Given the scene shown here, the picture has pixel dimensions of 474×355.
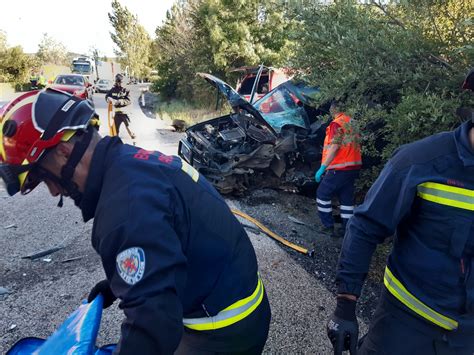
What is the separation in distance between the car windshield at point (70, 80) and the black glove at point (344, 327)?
2088 cm

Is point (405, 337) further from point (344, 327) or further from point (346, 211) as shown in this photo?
point (346, 211)

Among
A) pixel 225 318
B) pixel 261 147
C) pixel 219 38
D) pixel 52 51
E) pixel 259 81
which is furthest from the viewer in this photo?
pixel 52 51

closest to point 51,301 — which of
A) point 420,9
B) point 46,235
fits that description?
point 46,235

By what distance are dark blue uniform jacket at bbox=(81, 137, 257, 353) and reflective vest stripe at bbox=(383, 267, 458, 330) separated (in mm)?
748

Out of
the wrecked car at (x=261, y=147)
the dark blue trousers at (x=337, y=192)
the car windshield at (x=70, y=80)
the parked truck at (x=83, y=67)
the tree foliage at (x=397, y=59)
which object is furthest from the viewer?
the parked truck at (x=83, y=67)

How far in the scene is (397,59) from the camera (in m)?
3.57

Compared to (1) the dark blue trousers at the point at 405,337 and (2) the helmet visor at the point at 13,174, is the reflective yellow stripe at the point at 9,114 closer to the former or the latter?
(2) the helmet visor at the point at 13,174

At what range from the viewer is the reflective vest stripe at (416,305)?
162 cm

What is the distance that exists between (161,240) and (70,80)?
21.6 meters

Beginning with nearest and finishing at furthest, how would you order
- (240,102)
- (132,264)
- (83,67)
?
(132,264) → (240,102) → (83,67)

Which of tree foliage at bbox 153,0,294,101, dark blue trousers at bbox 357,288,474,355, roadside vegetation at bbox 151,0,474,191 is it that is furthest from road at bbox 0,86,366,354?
tree foliage at bbox 153,0,294,101

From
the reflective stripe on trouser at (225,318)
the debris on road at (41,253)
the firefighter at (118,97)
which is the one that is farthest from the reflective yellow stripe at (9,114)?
the firefighter at (118,97)

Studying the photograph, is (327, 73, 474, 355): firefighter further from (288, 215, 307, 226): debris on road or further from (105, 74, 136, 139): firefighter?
(105, 74, 136, 139): firefighter

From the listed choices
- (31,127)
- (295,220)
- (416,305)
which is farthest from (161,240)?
(295,220)
